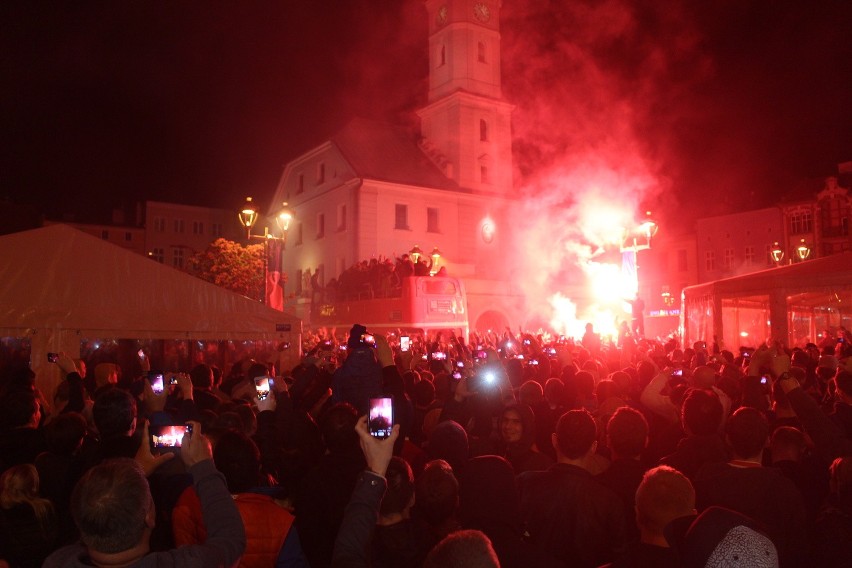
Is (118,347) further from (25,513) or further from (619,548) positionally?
(619,548)

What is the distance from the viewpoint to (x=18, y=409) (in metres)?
5.29

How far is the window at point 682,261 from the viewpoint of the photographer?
59.0 metres

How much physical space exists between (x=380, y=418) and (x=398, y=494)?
0.59 metres

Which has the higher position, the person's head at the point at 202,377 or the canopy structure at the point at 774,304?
the canopy structure at the point at 774,304

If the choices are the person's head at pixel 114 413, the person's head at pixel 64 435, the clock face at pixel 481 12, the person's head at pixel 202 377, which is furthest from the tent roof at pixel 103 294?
the clock face at pixel 481 12

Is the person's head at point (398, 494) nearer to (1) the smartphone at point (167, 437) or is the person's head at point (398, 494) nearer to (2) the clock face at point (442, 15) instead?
(1) the smartphone at point (167, 437)

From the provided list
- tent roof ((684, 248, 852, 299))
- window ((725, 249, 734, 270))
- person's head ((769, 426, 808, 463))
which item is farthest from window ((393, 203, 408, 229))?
person's head ((769, 426, 808, 463))

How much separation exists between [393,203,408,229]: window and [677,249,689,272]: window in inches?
1090

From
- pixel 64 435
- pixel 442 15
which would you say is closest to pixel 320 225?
pixel 442 15

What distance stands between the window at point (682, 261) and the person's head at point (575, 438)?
58.8 m

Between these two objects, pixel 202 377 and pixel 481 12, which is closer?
pixel 202 377

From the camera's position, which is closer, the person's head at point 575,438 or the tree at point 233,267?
the person's head at point 575,438

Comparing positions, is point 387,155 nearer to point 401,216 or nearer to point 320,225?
point 401,216

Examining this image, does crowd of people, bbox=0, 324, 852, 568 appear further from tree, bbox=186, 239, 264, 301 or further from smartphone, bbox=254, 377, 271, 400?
tree, bbox=186, 239, 264, 301
